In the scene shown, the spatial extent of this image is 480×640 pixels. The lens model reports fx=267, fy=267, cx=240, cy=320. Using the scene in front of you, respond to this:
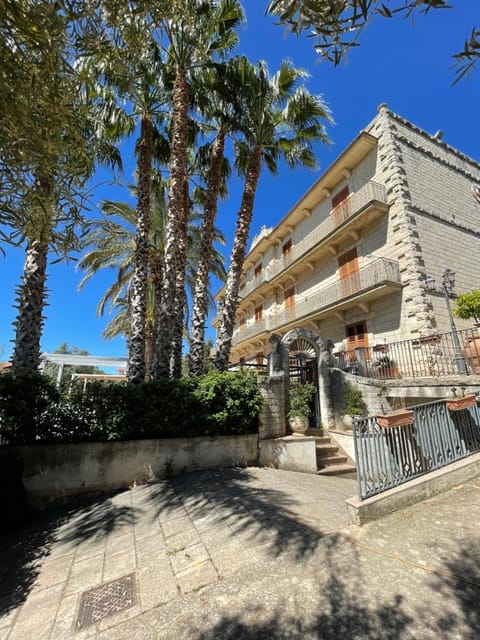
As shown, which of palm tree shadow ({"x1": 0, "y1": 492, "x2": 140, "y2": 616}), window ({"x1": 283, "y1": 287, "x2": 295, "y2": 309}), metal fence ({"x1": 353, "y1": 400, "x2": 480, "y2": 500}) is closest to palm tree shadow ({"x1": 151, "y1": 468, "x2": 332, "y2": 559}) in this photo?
palm tree shadow ({"x1": 0, "y1": 492, "x2": 140, "y2": 616})

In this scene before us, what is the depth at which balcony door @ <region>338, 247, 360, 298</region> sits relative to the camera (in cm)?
1273

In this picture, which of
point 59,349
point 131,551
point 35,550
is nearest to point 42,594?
point 131,551

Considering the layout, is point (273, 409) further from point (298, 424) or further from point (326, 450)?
point (326, 450)

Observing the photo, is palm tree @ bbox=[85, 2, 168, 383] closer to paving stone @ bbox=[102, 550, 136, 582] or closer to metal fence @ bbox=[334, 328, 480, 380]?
paving stone @ bbox=[102, 550, 136, 582]

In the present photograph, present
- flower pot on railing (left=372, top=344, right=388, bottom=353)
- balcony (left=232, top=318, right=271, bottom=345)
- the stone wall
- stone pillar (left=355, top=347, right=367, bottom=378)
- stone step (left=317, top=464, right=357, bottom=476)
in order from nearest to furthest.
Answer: stone step (left=317, top=464, right=357, bottom=476) < the stone wall < stone pillar (left=355, top=347, right=367, bottom=378) < flower pot on railing (left=372, top=344, right=388, bottom=353) < balcony (left=232, top=318, right=271, bottom=345)

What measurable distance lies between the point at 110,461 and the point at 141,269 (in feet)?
17.3

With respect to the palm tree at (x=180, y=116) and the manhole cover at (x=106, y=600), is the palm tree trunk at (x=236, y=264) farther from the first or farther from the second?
the manhole cover at (x=106, y=600)

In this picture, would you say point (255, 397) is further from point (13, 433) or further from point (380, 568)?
point (13, 433)

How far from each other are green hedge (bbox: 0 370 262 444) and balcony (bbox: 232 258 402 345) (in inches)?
300

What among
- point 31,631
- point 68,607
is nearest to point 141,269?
point 68,607

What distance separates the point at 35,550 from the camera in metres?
3.74

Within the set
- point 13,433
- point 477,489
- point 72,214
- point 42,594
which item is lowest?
point 42,594

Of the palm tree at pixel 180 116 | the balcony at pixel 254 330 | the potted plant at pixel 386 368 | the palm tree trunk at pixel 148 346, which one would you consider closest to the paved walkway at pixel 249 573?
the palm tree at pixel 180 116

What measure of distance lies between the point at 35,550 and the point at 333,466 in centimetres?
617
